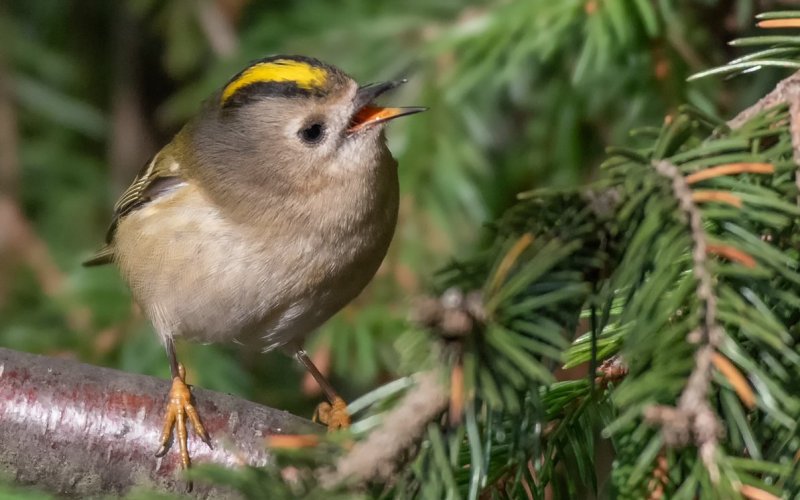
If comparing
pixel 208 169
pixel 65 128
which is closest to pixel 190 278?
pixel 208 169

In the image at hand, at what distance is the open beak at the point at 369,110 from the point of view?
1.83 meters

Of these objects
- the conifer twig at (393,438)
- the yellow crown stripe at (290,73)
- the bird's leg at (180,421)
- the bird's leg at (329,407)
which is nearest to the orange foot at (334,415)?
the bird's leg at (329,407)

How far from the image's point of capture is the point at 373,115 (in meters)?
1.89

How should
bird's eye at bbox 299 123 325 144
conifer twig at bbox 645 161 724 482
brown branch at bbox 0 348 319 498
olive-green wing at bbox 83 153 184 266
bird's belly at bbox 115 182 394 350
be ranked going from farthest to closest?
olive-green wing at bbox 83 153 184 266 < bird's eye at bbox 299 123 325 144 < bird's belly at bbox 115 182 394 350 < brown branch at bbox 0 348 319 498 < conifer twig at bbox 645 161 724 482

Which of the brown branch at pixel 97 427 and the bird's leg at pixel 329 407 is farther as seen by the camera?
the bird's leg at pixel 329 407

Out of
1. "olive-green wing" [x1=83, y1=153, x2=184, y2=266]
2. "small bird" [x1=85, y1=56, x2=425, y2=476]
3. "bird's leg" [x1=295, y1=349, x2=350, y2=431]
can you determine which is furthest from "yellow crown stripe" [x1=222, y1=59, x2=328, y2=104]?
"bird's leg" [x1=295, y1=349, x2=350, y2=431]

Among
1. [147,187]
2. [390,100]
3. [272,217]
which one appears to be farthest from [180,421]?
[390,100]

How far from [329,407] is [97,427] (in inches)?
28.8

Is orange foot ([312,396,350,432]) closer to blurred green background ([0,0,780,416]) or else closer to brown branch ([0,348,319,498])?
blurred green background ([0,0,780,416])

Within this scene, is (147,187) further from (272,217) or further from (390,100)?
(390,100)

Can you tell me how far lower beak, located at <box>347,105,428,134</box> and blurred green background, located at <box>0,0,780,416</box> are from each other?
0.86ft

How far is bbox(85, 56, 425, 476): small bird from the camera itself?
175 centimetres

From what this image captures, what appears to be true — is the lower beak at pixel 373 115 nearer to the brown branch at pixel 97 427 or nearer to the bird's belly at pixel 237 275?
the bird's belly at pixel 237 275

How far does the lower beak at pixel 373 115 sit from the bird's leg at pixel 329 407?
1.67 feet
